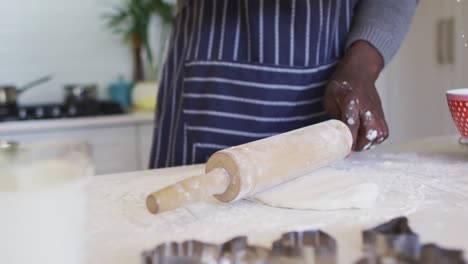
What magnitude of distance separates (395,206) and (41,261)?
361 millimetres

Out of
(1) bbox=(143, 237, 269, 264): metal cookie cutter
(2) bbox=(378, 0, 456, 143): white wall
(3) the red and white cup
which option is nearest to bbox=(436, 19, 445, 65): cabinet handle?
(2) bbox=(378, 0, 456, 143): white wall

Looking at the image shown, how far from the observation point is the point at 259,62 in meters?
0.87

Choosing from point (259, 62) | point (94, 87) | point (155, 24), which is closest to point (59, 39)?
point (94, 87)

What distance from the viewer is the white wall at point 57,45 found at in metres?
2.04

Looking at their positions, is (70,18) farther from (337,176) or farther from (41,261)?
(41,261)

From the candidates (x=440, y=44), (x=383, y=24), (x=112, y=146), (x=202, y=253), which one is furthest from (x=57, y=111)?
(x=202, y=253)

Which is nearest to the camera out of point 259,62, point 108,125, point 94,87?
point 259,62

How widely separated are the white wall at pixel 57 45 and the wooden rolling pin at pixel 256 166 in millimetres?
1718

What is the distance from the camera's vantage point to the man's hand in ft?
2.50

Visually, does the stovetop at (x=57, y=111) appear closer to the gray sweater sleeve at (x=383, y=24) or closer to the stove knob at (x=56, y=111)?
the stove knob at (x=56, y=111)

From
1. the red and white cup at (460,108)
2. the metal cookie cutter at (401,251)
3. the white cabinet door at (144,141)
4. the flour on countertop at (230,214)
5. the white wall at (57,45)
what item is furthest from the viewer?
the white wall at (57,45)

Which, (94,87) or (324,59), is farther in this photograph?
(94,87)

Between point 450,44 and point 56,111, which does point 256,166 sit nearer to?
point 56,111

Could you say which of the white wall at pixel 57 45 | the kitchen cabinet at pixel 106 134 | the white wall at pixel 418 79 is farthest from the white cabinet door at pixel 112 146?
the white wall at pixel 418 79
